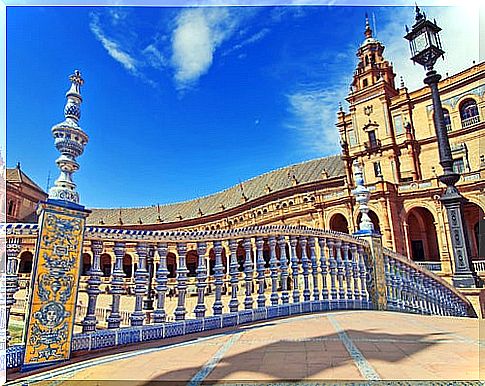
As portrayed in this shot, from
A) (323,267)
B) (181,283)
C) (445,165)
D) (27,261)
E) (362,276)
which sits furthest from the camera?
(445,165)

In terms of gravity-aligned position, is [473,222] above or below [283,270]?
above

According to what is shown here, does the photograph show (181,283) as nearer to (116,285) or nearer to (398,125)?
(116,285)

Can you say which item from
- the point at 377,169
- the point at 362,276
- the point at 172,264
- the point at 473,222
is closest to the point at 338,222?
the point at 377,169

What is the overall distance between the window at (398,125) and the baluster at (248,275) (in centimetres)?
2230

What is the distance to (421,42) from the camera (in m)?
9.62

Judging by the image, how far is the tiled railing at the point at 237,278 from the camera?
303 centimetres

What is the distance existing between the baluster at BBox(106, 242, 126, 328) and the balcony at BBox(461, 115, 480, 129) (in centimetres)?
2300

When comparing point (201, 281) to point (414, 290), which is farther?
point (414, 290)

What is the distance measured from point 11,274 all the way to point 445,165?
998 cm

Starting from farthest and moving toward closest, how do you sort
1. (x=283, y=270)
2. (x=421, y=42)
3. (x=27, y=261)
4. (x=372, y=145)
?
(x=372, y=145) < (x=421, y=42) < (x=283, y=270) < (x=27, y=261)

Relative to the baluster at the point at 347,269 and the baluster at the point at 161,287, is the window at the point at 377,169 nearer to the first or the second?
the baluster at the point at 347,269

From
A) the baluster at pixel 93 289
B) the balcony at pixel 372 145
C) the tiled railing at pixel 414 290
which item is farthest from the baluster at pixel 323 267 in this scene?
the balcony at pixel 372 145

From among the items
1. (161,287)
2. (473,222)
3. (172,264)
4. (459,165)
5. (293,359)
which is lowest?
(293,359)

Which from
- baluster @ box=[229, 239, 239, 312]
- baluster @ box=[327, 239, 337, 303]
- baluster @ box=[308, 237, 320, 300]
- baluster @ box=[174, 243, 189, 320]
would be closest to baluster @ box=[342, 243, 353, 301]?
baluster @ box=[327, 239, 337, 303]
